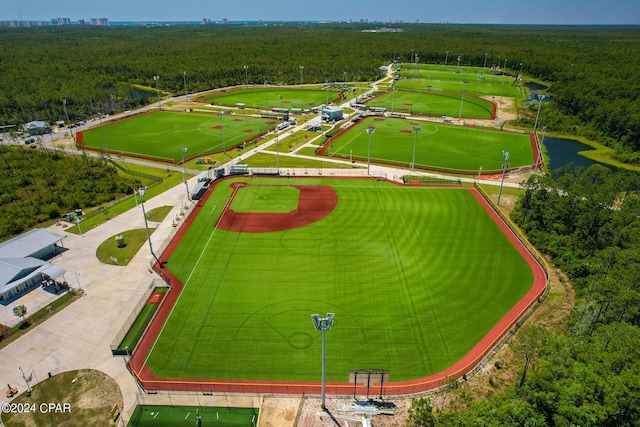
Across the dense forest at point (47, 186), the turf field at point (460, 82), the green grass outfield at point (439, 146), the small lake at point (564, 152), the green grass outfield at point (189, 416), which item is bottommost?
the green grass outfield at point (189, 416)

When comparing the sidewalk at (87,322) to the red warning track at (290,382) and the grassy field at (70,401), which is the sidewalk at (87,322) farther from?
the red warning track at (290,382)

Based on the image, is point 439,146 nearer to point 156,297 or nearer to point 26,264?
point 156,297

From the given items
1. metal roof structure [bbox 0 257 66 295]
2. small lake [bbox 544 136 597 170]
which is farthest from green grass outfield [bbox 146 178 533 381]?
small lake [bbox 544 136 597 170]

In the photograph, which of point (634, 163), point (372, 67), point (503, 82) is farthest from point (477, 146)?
point (372, 67)

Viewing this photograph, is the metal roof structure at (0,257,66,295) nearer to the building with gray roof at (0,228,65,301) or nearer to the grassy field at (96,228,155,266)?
the building with gray roof at (0,228,65,301)

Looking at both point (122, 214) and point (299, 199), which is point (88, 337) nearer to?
point (122, 214)

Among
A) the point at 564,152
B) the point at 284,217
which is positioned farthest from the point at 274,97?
the point at 284,217

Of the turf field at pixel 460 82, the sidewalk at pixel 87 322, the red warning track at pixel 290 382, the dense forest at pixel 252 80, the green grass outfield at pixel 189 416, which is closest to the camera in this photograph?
the green grass outfield at pixel 189 416

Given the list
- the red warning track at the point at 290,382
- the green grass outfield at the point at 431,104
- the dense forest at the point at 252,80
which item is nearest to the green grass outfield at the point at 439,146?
the green grass outfield at the point at 431,104
